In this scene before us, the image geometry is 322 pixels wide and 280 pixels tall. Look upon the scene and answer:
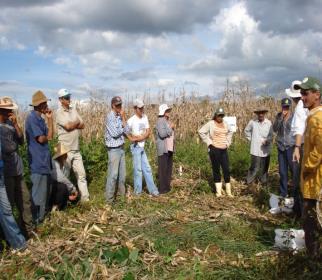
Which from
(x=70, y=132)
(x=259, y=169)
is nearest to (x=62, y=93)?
(x=70, y=132)

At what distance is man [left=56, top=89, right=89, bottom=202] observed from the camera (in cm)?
803

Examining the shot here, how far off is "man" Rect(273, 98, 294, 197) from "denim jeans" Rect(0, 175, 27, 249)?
4.93 meters

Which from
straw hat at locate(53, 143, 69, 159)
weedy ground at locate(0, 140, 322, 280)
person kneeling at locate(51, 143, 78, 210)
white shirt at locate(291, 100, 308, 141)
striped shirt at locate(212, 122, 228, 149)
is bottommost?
weedy ground at locate(0, 140, 322, 280)

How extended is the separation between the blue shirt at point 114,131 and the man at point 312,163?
448 cm

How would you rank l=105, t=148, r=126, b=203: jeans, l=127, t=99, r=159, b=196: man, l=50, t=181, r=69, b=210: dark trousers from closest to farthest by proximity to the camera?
l=50, t=181, r=69, b=210: dark trousers
l=105, t=148, r=126, b=203: jeans
l=127, t=99, r=159, b=196: man

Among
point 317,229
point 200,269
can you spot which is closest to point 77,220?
point 200,269

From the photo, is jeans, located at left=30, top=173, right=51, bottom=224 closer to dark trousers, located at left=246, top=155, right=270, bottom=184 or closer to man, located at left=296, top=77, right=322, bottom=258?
man, located at left=296, top=77, right=322, bottom=258

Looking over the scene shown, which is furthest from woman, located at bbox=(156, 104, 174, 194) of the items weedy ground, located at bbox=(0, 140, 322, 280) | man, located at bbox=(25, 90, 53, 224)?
man, located at bbox=(25, 90, 53, 224)

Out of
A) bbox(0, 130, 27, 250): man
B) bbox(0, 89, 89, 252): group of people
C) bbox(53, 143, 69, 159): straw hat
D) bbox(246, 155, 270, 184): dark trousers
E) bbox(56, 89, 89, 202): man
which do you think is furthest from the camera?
bbox(246, 155, 270, 184): dark trousers

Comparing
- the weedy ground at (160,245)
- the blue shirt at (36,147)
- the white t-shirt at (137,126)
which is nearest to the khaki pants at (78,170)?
the weedy ground at (160,245)

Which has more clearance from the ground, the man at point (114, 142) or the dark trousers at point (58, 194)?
the man at point (114, 142)

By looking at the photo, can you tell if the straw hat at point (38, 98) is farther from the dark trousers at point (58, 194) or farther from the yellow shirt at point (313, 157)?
the yellow shirt at point (313, 157)

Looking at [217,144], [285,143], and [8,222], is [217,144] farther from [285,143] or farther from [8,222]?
[8,222]

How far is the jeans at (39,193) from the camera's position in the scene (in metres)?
6.80
